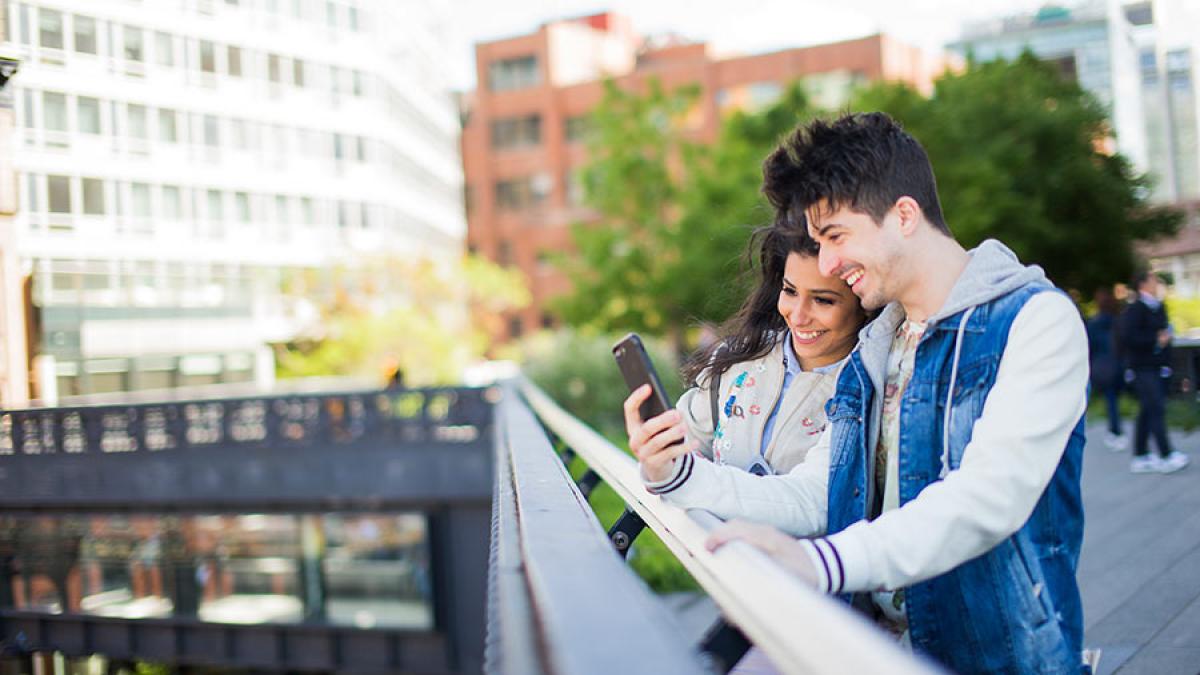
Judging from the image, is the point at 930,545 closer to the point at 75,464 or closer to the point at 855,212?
the point at 855,212

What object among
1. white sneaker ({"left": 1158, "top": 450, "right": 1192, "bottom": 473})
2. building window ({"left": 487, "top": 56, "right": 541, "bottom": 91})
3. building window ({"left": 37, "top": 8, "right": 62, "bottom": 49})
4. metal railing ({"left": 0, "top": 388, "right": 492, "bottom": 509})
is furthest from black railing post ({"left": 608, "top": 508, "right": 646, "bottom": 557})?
building window ({"left": 487, "top": 56, "right": 541, "bottom": 91})

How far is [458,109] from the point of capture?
63.1m

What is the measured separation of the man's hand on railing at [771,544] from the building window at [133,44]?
998 cm

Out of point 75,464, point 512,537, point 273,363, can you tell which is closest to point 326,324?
point 273,363

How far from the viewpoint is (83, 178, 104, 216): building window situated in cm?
916

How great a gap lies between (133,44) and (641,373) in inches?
391

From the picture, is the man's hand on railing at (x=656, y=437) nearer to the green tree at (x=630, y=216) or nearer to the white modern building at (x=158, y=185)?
the white modern building at (x=158, y=185)

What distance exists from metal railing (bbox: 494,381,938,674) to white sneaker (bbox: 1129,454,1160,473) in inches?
90.2

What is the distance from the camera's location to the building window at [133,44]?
34.8 feet

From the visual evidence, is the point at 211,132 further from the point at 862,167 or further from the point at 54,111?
the point at 862,167

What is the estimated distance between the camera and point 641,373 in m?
2.38

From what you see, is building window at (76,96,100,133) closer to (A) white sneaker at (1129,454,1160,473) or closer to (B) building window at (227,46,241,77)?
(A) white sneaker at (1129,454,1160,473)

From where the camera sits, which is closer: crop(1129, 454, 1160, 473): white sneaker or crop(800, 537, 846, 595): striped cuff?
crop(800, 537, 846, 595): striped cuff

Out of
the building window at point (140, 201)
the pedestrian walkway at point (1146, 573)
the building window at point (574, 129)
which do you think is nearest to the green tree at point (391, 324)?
the building window at point (574, 129)
